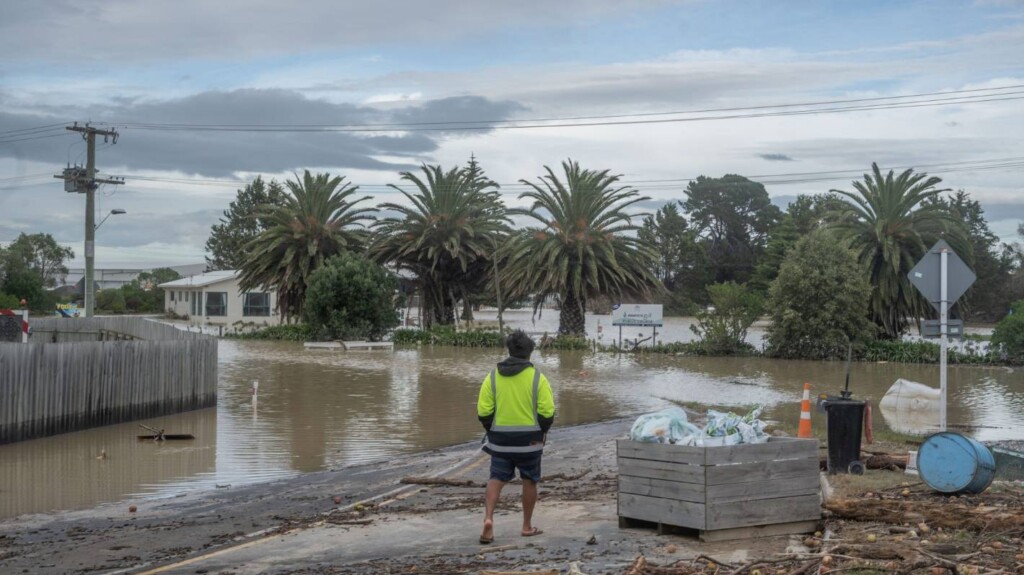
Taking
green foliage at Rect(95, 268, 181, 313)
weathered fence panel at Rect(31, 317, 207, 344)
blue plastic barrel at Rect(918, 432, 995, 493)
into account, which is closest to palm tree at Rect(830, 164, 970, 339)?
weathered fence panel at Rect(31, 317, 207, 344)

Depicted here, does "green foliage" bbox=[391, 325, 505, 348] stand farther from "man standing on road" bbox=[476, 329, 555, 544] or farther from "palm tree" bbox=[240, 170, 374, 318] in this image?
"man standing on road" bbox=[476, 329, 555, 544]

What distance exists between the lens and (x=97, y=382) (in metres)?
19.6

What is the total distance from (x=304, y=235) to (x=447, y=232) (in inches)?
316

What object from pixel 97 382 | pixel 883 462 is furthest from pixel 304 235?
pixel 883 462

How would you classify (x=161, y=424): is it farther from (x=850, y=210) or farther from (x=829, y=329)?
(x=850, y=210)

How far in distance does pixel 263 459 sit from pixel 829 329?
97.3 ft

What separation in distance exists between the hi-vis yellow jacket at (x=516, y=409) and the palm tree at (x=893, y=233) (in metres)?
36.8

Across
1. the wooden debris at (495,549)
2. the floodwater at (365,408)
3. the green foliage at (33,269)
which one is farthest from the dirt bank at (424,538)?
the green foliage at (33,269)

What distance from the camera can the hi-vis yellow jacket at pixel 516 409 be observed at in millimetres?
8844

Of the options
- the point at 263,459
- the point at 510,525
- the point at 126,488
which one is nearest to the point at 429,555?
the point at 510,525

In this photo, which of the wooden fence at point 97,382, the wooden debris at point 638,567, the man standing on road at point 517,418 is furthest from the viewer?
the wooden fence at point 97,382

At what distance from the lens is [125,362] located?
20391 mm

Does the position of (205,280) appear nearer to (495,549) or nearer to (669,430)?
(495,549)

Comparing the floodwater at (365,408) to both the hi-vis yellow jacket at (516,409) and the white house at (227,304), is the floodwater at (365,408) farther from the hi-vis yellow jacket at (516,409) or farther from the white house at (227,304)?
the white house at (227,304)
